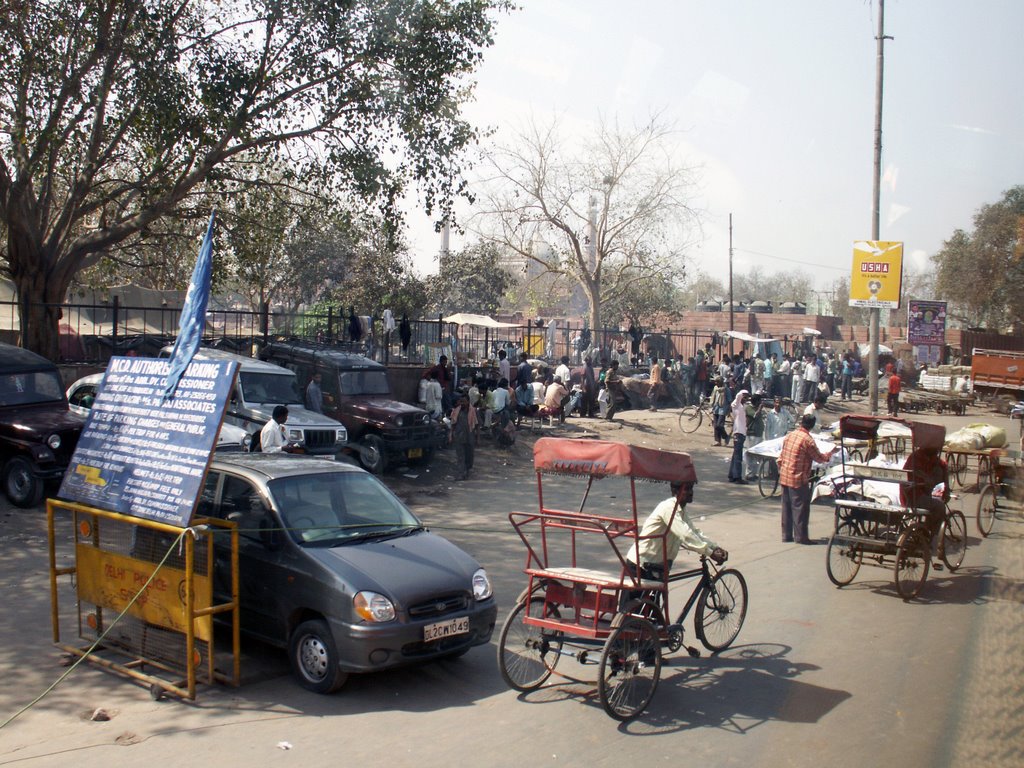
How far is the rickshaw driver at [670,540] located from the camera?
260 inches

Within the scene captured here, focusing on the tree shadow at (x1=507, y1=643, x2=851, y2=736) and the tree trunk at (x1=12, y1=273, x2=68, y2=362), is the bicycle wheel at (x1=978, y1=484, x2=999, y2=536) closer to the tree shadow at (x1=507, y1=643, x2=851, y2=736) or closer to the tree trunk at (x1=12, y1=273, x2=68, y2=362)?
the tree shadow at (x1=507, y1=643, x2=851, y2=736)

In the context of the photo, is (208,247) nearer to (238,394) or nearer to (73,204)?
(238,394)

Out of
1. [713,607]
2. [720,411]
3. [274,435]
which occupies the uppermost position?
[274,435]

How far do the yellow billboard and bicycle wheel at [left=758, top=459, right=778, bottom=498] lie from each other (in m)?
7.56

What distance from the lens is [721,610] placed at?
23.9 feet

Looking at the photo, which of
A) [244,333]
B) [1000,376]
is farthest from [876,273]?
[244,333]

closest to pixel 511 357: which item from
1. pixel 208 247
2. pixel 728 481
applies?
pixel 728 481

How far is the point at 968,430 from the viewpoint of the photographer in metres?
14.9

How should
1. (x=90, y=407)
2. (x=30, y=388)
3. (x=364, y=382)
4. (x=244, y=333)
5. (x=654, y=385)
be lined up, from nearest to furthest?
(x=30, y=388) → (x=90, y=407) → (x=364, y=382) → (x=244, y=333) → (x=654, y=385)

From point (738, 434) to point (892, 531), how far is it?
23.6 feet

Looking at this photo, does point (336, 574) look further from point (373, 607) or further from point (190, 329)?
point (190, 329)

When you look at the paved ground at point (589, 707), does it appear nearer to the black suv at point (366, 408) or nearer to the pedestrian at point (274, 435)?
the pedestrian at point (274, 435)

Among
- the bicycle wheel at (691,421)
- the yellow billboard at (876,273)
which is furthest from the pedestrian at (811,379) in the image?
the yellow billboard at (876,273)

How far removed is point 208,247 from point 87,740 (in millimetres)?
3386
